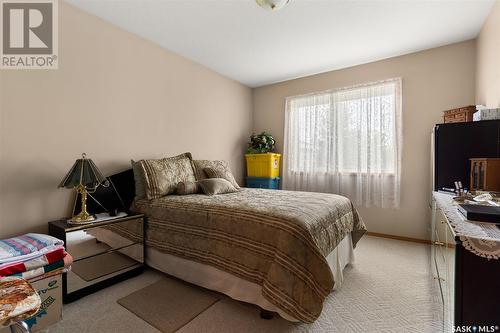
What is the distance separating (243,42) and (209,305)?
2.91 m

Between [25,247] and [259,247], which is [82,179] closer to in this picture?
[25,247]

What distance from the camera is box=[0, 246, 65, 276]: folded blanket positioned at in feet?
4.35

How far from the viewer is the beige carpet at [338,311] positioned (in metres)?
1.55

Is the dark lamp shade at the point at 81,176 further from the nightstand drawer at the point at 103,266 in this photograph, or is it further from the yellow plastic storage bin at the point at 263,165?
the yellow plastic storage bin at the point at 263,165

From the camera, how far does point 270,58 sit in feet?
11.1

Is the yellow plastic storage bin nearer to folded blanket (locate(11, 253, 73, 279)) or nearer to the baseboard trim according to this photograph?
the baseboard trim

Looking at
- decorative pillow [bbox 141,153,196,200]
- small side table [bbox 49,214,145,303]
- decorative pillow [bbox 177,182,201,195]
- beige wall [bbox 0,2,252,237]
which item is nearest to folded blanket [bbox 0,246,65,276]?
small side table [bbox 49,214,145,303]

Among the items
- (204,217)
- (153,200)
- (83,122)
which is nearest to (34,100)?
(83,122)

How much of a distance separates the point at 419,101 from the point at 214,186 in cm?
303

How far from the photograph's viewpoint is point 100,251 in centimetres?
206

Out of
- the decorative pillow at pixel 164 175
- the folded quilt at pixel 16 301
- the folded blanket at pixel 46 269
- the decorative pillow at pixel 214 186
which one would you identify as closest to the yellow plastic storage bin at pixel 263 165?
the decorative pillow at pixel 214 186

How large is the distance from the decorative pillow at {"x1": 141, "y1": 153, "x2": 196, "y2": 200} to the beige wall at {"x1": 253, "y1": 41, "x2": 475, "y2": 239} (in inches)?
110

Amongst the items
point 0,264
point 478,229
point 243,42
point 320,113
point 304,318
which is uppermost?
point 243,42

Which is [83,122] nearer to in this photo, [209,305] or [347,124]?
[209,305]
